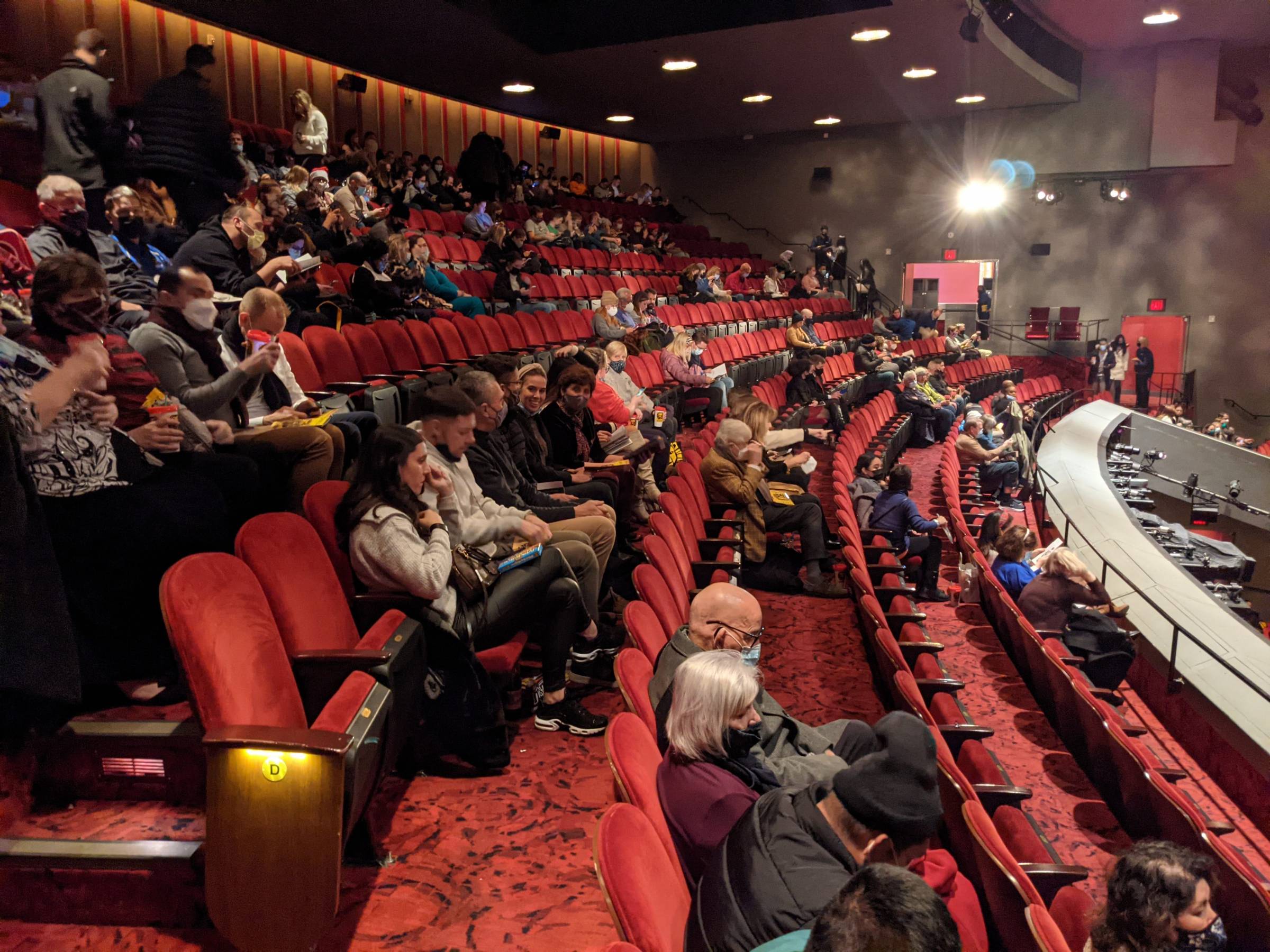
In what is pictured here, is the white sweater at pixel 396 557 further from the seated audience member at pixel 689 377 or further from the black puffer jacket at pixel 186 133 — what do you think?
the seated audience member at pixel 689 377

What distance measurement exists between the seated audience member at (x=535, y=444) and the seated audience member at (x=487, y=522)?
1.42 feet


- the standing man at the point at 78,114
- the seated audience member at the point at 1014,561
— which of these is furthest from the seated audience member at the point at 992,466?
the standing man at the point at 78,114

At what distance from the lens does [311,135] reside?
199 inches

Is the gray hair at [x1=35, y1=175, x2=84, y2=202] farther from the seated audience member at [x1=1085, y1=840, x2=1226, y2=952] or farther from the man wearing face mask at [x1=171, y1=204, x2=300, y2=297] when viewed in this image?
the seated audience member at [x1=1085, y1=840, x2=1226, y2=952]

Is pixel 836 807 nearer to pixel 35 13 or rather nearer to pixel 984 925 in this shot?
pixel 984 925

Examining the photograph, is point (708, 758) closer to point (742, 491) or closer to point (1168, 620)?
point (742, 491)

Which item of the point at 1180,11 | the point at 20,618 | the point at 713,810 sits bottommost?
the point at 713,810

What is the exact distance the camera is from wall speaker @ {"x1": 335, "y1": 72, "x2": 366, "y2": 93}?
25.1ft

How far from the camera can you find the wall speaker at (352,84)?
7641 mm

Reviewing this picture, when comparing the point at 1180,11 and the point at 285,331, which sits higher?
the point at 1180,11

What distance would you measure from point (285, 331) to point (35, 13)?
5.09m

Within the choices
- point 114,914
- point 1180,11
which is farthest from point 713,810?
point 1180,11

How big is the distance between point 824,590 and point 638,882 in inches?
88.1

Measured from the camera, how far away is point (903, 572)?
3.28 m
